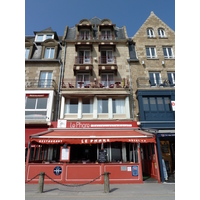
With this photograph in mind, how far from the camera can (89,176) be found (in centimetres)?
995

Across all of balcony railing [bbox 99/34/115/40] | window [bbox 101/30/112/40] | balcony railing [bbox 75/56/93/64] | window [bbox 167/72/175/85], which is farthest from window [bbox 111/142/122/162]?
window [bbox 101/30/112/40]

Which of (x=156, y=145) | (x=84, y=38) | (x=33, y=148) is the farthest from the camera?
(x=84, y=38)

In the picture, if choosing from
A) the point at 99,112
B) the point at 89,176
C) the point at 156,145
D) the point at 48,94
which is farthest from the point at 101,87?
the point at 89,176

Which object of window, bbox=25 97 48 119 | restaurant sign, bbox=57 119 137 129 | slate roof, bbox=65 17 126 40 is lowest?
restaurant sign, bbox=57 119 137 129

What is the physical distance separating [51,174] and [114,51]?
14.7 metres

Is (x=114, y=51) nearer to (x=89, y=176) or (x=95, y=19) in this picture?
(x=95, y=19)

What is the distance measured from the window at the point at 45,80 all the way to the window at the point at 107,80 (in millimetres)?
5762

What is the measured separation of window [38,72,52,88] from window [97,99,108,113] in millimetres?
5525

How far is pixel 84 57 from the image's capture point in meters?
17.9

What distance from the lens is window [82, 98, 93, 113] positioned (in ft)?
49.0

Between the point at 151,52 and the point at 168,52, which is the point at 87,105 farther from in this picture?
the point at 168,52

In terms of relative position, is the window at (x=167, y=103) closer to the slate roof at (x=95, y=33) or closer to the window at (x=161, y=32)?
the window at (x=161, y=32)

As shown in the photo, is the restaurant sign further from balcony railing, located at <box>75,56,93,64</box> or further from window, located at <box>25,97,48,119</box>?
balcony railing, located at <box>75,56,93,64</box>

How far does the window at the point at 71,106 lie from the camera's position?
48.8ft
